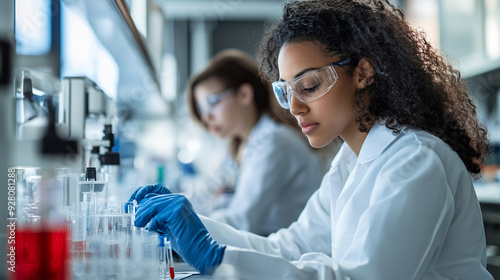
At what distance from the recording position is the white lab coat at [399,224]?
3.34ft

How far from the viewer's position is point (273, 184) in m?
2.40

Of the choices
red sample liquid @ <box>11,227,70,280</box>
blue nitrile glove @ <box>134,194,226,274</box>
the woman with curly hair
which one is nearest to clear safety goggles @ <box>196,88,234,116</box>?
the woman with curly hair

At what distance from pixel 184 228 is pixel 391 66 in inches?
27.6

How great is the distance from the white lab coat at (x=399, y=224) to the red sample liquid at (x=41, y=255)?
13.7 inches

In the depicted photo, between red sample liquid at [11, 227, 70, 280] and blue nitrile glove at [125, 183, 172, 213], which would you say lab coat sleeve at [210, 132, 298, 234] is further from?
red sample liquid at [11, 227, 70, 280]

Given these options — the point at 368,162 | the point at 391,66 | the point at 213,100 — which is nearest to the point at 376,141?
the point at 368,162

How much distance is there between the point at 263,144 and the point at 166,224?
1485 mm

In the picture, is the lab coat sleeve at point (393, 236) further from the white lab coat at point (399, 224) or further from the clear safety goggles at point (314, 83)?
the clear safety goggles at point (314, 83)

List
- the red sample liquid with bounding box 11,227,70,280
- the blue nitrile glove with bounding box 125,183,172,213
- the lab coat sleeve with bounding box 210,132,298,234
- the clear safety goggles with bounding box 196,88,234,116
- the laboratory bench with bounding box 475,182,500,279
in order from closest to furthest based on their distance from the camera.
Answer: the red sample liquid with bounding box 11,227,70,280
the blue nitrile glove with bounding box 125,183,172,213
the lab coat sleeve with bounding box 210,132,298,234
the laboratory bench with bounding box 475,182,500,279
the clear safety goggles with bounding box 196,88,234,116

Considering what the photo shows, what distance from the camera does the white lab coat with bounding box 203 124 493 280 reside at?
102 centimetres

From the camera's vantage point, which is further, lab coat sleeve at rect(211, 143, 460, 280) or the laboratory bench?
the laboratory bench

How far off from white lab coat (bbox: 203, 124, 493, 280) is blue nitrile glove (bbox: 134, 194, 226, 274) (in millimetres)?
→ 35

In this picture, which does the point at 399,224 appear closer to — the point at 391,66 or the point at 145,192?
the point at 391,66

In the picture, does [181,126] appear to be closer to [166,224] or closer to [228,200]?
[228,200]
